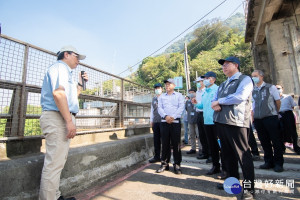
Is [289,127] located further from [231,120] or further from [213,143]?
[231,120]

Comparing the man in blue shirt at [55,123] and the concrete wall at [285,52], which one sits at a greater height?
the concrete wall at [285,52]

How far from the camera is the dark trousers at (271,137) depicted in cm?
313

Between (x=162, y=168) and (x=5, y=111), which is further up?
(x=5, y=111)

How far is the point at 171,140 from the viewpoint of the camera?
3459mm

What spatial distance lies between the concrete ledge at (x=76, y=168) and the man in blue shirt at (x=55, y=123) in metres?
0.35

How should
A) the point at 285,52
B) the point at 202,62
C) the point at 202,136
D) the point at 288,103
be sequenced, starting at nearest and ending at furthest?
the point at 202,136 → the point at 288,103 → the point at 285,52 → the point at 202,62

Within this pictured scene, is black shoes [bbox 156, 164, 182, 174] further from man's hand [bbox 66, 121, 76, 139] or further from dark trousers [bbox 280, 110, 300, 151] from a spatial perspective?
dark trousers [bbox 280, 110, 300, 151]

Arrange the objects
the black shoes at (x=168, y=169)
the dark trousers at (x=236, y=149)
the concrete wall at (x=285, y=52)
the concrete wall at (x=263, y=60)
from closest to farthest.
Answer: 1. the dark trousers at (x=236, y=149)
2. the black shoes at (x=168, y=169)
3. the concrete wall at (x=285, y=52)
4. the concrete wall at (x=263, y=60)

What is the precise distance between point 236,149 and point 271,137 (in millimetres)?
1578

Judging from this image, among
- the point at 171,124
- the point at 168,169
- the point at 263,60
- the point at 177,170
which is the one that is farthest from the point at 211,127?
the point at 263,60

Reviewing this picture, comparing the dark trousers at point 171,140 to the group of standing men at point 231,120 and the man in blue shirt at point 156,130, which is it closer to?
the group of standing men at point 231,120

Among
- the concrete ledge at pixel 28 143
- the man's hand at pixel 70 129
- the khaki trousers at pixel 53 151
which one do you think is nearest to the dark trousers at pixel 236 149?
the man's hand at pixel 70 129

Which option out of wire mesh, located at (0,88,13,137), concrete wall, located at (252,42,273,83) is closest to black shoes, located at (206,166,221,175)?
wire mesh, located at (0,88,13,137)

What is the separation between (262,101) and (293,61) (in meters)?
3.60
